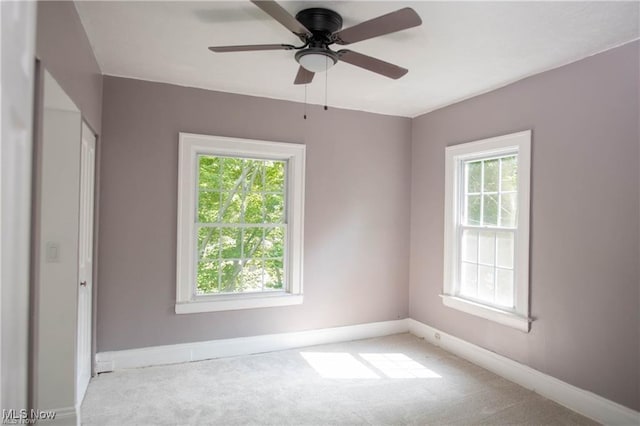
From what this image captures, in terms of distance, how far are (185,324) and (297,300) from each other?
3.62 ft

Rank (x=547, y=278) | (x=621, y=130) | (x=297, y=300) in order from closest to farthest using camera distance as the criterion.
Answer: (x=621, y=130), (x=547, y=278), (x=297, y=300)

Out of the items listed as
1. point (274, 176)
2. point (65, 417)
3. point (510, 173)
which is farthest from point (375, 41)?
point (65, 417)

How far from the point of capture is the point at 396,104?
415 cm

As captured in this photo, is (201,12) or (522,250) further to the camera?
(522,250)

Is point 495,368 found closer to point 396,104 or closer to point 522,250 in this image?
point 522,250

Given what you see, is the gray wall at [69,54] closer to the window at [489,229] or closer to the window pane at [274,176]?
the window pane at [274,176]

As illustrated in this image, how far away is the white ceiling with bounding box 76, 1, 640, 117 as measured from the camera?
2.24m

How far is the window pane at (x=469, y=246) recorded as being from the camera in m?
3.81

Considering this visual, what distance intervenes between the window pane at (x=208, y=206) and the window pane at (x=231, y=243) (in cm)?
18

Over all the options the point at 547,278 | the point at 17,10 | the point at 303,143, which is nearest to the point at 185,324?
the point at 303,143

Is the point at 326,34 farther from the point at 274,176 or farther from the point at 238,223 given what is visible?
the point at 238,223

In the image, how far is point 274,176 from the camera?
4078mm

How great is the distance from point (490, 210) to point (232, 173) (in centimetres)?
250

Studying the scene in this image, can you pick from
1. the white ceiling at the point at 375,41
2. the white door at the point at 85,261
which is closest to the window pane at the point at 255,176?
the white ceiling at the point at 375,41
